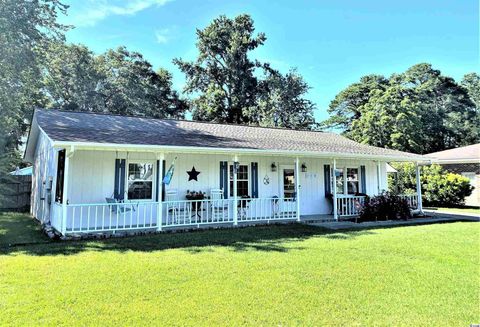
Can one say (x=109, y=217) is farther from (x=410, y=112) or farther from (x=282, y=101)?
(x=410, y=112)

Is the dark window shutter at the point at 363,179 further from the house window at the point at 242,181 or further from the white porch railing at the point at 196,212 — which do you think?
the white porch railing at the point at 196,212

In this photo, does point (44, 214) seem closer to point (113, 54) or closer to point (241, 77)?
point (113, 54)

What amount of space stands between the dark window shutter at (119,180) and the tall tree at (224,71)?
73.2ft

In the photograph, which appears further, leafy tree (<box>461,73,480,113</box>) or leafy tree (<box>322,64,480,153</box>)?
leafy tree (<box>461,73,480,113</box>)

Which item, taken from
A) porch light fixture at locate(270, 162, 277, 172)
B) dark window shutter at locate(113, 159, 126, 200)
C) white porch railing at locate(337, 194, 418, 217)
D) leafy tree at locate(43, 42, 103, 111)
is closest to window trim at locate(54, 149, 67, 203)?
dark window shutter at locate(113, 159, 126, 200)

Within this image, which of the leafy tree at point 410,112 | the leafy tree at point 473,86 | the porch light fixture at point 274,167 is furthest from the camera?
the leafy tree at point 473,86

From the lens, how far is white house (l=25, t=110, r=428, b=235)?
930 centimetres

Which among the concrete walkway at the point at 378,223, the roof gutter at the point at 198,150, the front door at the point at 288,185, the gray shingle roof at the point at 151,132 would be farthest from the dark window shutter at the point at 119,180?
the concrete walkway at the point at 378,223

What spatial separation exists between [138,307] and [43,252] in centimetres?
401

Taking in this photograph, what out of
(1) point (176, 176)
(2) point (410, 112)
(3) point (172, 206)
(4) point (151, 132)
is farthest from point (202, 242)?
(2) point (410, 112)

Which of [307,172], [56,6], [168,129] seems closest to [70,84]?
[56,6]

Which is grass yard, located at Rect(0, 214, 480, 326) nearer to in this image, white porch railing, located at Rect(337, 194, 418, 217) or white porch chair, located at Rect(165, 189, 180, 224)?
white porch chair, located at Rect(165, 189, 180, 224)

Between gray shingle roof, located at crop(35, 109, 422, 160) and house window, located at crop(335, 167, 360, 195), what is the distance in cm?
131

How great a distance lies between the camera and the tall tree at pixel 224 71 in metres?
32.5
